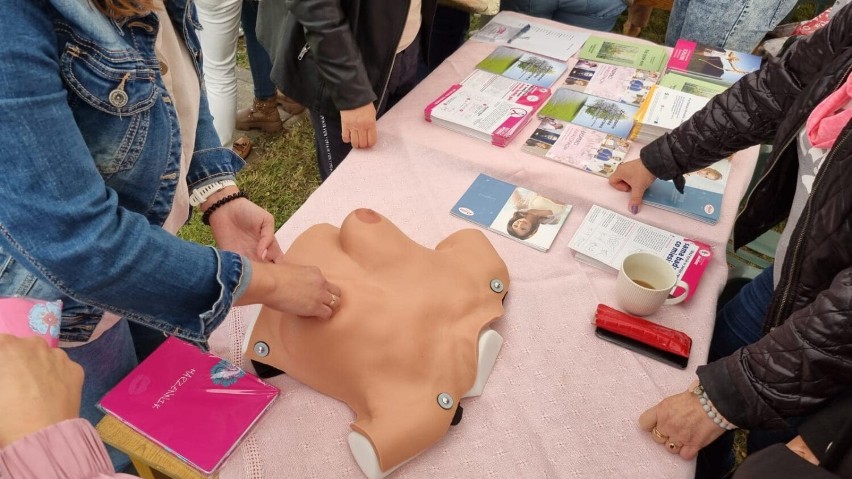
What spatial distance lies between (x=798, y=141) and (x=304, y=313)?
0.96m

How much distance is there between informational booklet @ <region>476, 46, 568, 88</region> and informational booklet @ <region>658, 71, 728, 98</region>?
0.30 m

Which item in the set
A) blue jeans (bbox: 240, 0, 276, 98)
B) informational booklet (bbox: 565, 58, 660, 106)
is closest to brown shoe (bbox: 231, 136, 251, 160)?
blue jeans (bbox: 240, 0, 276, 98)

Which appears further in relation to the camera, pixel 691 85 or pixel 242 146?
pixel 242 146

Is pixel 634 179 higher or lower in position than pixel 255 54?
higher

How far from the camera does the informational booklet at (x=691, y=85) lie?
1.52m

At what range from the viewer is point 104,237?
2.02ft

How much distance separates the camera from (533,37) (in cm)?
180

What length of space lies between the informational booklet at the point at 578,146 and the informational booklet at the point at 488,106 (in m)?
0.06

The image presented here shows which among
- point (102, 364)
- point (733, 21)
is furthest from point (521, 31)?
point (102, 364)

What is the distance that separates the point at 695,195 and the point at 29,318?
4.22ft

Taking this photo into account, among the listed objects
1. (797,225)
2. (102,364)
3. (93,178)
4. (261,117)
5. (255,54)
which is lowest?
(261,117)

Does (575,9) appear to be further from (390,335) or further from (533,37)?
(390,335)

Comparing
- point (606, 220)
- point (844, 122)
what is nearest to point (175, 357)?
point (606, 220)

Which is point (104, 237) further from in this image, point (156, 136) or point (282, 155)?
point (282, 155)
